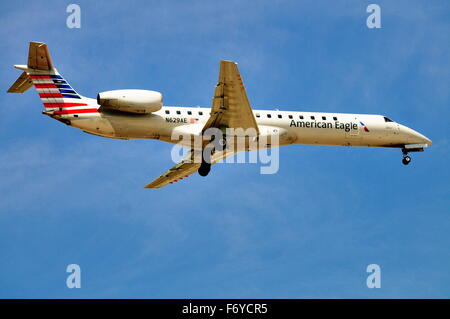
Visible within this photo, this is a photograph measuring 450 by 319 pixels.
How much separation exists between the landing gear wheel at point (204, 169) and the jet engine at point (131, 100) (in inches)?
175

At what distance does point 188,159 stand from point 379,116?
10.5m

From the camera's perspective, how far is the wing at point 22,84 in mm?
32438

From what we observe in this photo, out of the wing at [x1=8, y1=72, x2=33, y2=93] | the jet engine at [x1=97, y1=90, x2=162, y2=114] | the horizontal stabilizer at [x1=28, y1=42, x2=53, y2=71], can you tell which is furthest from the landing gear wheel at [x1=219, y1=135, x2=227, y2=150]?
the wing at [x1=8, y1=72, x2=33, y2=93]

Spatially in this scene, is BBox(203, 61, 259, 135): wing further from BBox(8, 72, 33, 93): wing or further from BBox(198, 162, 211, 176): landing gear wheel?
BBox(8, 72, 33, 93): wing

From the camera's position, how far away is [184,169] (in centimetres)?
3712

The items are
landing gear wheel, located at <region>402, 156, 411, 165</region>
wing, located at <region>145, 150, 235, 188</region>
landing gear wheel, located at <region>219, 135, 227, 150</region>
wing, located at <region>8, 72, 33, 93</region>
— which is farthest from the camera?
landing gear wheel, located at <region>402, 156, 411, 165</region>

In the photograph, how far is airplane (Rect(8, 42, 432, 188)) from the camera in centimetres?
3133

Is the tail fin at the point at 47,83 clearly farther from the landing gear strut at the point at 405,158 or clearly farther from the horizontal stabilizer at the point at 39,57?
the landing gear strut at the point at 405,158

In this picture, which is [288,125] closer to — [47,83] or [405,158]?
[405,158]

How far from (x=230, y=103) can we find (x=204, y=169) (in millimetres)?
5425

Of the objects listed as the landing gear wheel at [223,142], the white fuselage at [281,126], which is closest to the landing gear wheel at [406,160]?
the white fuselage at [281,126]

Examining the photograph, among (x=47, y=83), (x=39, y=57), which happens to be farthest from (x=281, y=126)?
(x=39, y=57)
